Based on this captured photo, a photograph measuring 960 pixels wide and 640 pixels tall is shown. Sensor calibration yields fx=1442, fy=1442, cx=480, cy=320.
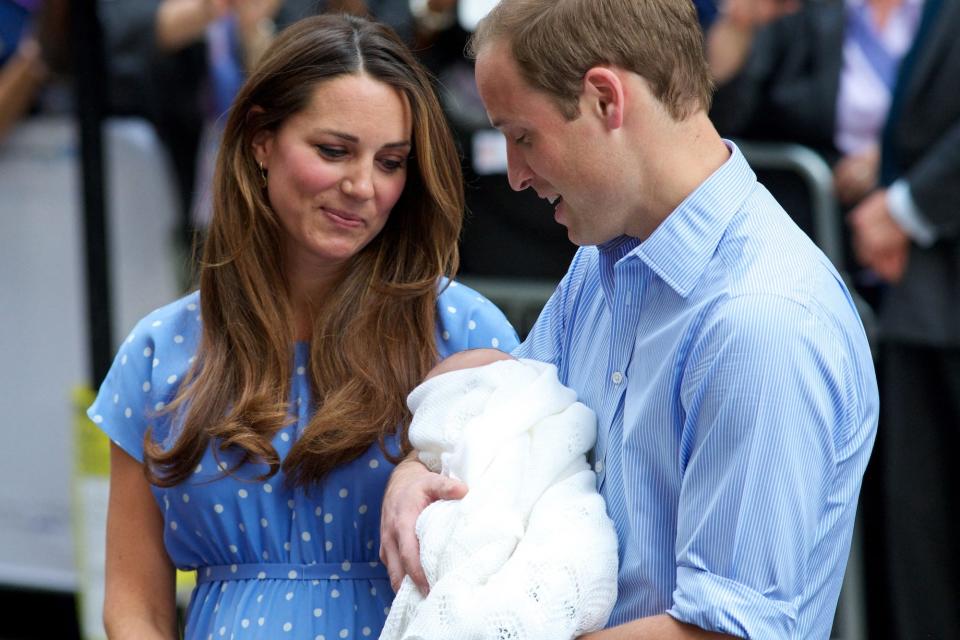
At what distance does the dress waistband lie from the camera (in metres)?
2.66

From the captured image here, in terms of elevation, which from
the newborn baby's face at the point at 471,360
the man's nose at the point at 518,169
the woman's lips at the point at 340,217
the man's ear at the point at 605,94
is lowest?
the newborn baby's face at the point at 471,360

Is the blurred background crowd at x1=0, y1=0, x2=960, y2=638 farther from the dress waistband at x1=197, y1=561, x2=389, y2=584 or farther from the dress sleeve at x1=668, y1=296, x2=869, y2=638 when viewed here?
the dress sleeve at x1=668, y1=296, x2=869, y2=638

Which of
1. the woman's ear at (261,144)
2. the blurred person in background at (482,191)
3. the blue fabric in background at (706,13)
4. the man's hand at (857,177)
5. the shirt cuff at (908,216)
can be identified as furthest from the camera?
the blue fabric in background at (706,13)

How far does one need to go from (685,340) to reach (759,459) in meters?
0.20

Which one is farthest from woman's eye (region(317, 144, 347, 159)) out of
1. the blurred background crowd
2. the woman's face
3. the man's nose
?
the blurred background crowd

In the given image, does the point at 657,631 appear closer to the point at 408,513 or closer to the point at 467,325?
the point at 408,513

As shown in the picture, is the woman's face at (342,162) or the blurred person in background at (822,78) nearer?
the woman's face at (342,162)

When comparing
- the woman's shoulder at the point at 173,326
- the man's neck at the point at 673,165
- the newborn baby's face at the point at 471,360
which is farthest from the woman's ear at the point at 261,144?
the man's neck at the point at 673,165

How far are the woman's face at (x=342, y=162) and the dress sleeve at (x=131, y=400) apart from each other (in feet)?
1.28

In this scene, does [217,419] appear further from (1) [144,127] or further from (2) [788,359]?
(1) [144,127]

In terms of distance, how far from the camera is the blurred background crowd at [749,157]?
4.63 m

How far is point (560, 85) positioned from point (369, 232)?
2.57ft

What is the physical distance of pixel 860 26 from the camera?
525 cm

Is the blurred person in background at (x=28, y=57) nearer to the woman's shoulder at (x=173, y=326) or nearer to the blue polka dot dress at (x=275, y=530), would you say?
the woman's shoulder at (x=173, y=326)
